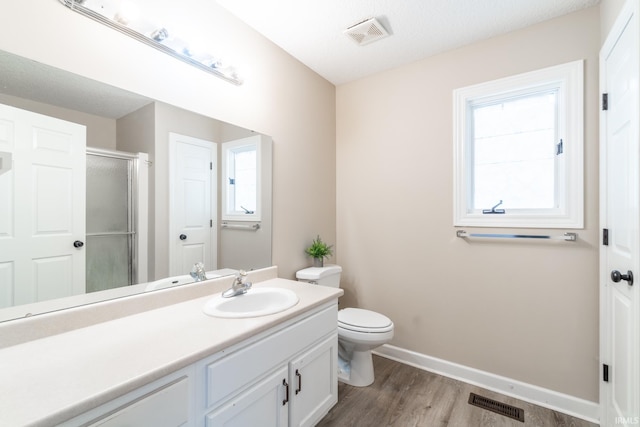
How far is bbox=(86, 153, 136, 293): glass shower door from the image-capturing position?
118cm

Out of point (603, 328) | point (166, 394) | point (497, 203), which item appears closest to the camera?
point (166, 394)

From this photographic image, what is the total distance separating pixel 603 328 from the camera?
1.57 m

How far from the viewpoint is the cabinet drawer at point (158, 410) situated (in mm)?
739

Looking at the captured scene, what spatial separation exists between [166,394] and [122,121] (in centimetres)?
114

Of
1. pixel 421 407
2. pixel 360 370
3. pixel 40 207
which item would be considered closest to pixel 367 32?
pixel 40 207

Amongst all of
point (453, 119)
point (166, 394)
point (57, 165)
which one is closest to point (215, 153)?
point (57, 165)

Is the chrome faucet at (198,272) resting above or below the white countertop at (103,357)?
above

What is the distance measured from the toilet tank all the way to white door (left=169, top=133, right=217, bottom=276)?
74 centimetres

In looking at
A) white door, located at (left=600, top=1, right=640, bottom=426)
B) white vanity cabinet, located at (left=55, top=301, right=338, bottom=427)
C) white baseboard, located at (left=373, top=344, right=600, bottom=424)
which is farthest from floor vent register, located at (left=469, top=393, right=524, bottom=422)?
white vanity cabinet, located at (left=55, top=301, right=338, bottom=427)

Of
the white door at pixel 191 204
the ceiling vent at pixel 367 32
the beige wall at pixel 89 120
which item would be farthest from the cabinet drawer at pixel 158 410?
the ceiling vent at pixel 367 32

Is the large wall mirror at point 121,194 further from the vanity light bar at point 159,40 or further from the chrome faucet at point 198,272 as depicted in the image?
the vanity light bar at point 159,40

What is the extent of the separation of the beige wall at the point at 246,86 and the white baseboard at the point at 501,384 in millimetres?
1135

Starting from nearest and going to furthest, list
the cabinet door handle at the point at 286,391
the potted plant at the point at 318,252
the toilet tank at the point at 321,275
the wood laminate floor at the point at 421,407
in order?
1. the cabinet door handle at the point at 286,391
2. the wood laminate floor at the point at 421,407
3. the toilet tank at the point at 321,275
4. the potted plant at the point at 318,252

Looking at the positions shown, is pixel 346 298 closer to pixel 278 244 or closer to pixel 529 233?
pixel 278 244
